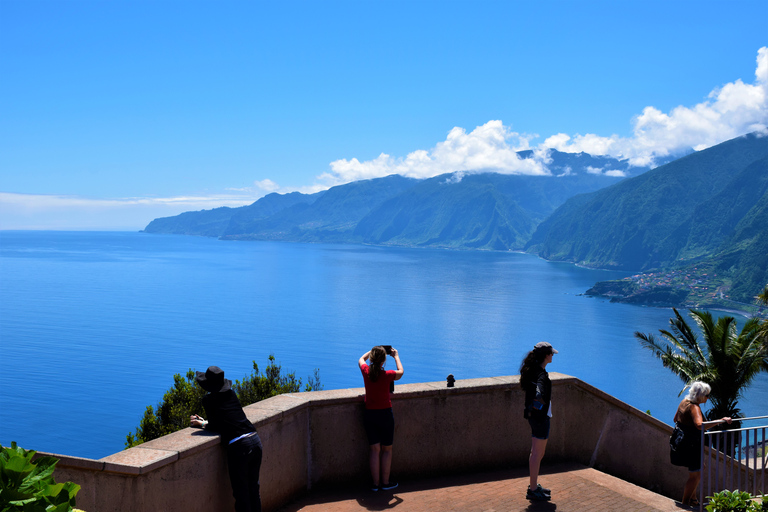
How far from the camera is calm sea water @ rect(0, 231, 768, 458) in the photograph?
219 feet

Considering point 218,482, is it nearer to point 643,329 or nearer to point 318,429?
point 318,429

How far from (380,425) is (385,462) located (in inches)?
16.3

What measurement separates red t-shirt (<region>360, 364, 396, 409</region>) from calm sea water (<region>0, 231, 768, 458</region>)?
189ft

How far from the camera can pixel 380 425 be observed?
5902mm

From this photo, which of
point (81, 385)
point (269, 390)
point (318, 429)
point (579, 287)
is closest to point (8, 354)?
point (81, 385)

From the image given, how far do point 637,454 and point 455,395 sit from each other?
2861 mm

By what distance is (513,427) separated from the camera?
6.92 meters

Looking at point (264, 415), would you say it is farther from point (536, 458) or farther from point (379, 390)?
point (536, 458)

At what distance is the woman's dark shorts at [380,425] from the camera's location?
5.89 meters

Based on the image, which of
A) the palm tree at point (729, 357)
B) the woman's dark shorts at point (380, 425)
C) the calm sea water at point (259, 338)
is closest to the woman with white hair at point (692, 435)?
the woman's dark shorts at point (380, 425)

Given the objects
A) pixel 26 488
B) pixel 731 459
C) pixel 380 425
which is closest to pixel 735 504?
pixel 731 459

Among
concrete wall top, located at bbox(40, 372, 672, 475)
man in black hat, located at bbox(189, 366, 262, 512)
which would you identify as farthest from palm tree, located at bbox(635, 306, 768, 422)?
man in black hat, located at bbox(189, 366, 262, 512)

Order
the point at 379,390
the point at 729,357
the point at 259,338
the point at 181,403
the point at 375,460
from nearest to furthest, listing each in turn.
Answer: the point at 379,390, the point at 375,460, the point at 181,403, the point at 729,357, the point at 259,338

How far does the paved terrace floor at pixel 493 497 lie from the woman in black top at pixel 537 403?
176 mm
